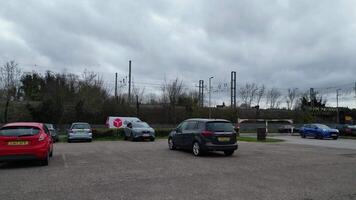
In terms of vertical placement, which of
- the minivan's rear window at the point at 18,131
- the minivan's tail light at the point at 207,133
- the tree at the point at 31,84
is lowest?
the minivan's tail light at the point at 207,133

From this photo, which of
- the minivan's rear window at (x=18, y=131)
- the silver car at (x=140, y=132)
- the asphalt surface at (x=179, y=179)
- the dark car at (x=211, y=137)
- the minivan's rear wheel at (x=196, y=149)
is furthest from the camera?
the silver car at (x=140, y=132)

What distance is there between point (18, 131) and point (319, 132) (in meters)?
29.3

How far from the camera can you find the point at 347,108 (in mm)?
75438

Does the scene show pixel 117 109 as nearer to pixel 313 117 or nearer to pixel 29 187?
pixel 313 117

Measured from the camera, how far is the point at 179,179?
32.0 feet

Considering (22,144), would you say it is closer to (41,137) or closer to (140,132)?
(41,137)

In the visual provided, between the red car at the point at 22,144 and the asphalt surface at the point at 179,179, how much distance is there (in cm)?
45

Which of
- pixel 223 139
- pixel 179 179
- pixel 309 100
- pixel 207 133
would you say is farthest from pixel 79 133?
pixel 309 100

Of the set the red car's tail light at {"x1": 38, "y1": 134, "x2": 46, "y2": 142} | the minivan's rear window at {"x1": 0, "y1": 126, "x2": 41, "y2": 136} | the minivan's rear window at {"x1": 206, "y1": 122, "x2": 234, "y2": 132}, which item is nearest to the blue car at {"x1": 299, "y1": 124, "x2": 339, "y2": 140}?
the minivan's rear window at {"x1": 206, "y1": 122, "x2": 234, "y2": 132}

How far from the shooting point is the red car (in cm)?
1216

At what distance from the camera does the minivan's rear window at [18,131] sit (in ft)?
41.0

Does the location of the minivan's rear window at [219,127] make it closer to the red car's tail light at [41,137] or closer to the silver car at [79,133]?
the red car's tail light at [41,137]

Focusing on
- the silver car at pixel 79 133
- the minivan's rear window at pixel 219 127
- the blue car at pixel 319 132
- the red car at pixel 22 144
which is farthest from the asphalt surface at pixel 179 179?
the blue car at pixel 319 132

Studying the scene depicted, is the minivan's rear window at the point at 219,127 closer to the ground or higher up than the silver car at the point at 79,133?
higher up
